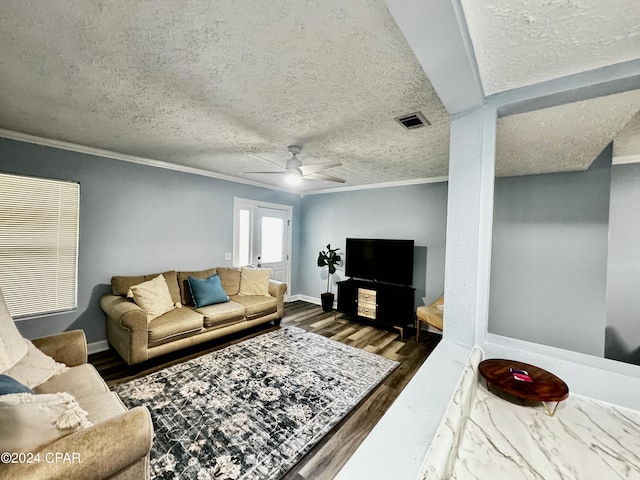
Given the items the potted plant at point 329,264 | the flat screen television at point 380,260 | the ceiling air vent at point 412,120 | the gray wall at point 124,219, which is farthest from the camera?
the potted plant at point 329,264

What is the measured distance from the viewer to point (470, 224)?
132 centimetres

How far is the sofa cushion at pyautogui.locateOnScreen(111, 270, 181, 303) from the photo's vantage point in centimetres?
302

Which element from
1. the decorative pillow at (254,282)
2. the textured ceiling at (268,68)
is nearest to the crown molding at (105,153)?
the textured ceiling at (268,68)

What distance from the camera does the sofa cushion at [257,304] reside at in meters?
3.53

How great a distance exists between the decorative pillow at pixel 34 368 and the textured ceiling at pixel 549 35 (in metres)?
2.92

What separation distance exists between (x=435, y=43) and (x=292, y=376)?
2.77m

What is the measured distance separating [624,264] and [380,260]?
8.80 feet

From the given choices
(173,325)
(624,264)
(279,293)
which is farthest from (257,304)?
(624,264)

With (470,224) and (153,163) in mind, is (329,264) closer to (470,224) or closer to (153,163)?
(153,163)

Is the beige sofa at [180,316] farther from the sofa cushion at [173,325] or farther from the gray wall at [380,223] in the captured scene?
the gray wall at [380,223]

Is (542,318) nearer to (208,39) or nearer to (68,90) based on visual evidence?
(208,39)

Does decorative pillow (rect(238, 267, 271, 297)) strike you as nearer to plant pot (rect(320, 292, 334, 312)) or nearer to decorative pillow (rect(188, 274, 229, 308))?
decorative pillow (rect(188, 274, 229, 308))

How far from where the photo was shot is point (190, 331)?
2.91m

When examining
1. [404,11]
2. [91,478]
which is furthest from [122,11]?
[91,478]
